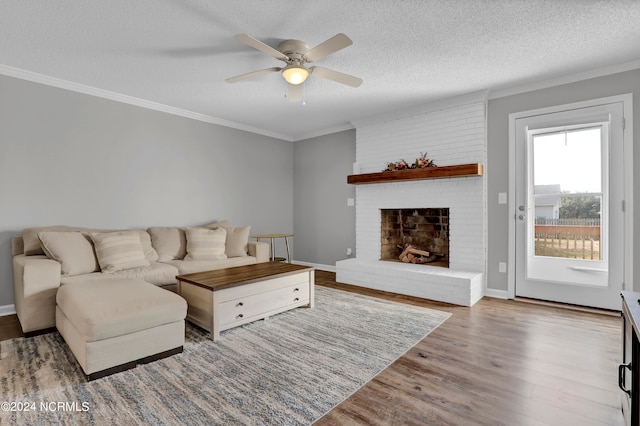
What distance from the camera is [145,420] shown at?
1566 mm

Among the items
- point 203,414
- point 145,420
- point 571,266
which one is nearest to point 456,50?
Answer: point 571,266

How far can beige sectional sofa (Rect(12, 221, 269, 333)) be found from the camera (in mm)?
2633

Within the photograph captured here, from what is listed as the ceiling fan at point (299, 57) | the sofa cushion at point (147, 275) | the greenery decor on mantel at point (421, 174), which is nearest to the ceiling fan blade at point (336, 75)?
the ceiling fan at point (299, 57)

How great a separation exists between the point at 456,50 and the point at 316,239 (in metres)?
3.83

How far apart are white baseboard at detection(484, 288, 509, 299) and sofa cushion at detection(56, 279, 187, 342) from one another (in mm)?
3503

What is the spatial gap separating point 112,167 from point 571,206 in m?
5.39

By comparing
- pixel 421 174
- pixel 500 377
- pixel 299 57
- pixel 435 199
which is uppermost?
pixel 299 57

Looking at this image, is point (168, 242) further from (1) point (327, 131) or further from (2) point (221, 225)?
(1) point (327, 131)

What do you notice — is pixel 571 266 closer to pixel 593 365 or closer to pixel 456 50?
pixel 593 365

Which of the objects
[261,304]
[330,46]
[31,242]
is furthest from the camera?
[31,242]

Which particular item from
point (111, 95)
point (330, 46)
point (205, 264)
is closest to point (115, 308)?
point (205, 264)

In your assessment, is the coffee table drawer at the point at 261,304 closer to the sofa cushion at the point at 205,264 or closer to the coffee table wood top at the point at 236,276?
the coffee table wood top at the point at 236,276

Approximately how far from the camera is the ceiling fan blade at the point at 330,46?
2186 mm

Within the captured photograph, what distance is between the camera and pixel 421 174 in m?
4.13
